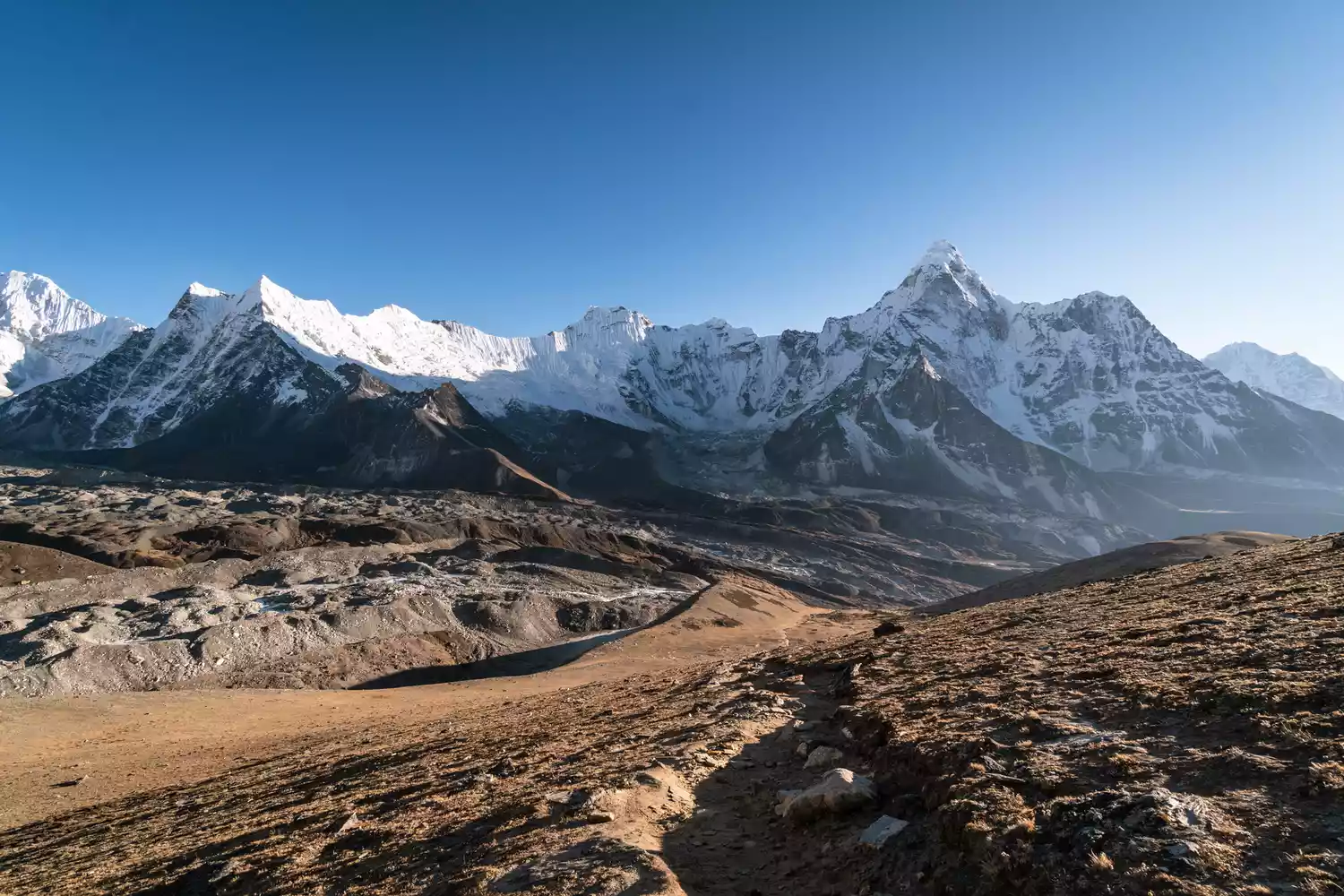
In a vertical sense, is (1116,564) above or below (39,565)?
below

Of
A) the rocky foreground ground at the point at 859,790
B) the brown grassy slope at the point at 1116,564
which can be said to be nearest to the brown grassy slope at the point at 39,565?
the rocky foreground ground at the point at 859,790

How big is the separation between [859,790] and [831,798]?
0.48 m

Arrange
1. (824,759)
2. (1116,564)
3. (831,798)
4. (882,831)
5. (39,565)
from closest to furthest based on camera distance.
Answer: (882,831) < (831,798) < (824,759) < (1116,564) < (39,565)

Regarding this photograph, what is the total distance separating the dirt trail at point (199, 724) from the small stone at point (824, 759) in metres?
21.6

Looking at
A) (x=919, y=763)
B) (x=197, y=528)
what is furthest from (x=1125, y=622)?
(x=197, y=528)

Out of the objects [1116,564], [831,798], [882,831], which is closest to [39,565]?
[831,798]

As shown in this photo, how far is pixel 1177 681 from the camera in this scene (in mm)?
12477

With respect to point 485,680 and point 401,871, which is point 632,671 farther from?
point 401,871

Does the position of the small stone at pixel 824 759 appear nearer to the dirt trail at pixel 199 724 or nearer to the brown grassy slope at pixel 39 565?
the dirt trail at pixel 199 724

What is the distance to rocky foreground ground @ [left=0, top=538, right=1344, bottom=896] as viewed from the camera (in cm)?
759

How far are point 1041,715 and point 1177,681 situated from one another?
2.82 meters

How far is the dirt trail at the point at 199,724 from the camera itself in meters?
25.0

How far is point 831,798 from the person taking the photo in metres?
10.3

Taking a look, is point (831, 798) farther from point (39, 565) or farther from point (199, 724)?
point (39, 565)
